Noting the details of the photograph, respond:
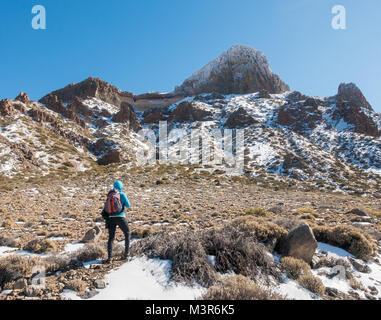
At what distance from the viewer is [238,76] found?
113 meters

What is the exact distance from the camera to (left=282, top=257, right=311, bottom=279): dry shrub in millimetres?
4391

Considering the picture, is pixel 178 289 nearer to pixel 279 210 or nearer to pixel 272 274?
pixel 272 274

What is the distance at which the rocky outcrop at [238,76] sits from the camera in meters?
112


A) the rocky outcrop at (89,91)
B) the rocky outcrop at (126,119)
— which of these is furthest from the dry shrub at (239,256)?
the rocky outcrop at (89,91)

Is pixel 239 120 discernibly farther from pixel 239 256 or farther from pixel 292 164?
pixel 239 256

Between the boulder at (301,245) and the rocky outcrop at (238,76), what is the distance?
116159 mm

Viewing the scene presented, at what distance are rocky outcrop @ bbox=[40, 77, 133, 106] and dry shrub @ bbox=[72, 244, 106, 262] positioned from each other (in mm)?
101578

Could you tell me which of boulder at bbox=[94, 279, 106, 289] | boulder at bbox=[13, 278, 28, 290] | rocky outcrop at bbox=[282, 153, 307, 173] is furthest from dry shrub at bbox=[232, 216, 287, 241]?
rocky outcrop at bbox=[282, 153, 307, 173]

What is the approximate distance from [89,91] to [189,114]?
52.4 m

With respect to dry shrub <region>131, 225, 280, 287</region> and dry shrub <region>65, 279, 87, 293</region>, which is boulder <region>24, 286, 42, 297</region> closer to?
dry shrub <region>65, 279, 87, 293</region>

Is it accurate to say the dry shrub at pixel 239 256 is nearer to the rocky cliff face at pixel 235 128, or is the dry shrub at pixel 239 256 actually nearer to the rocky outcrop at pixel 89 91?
the rocky cliff face at pixel 235 128

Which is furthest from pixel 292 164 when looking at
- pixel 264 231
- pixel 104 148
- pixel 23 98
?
pixel 23 98
